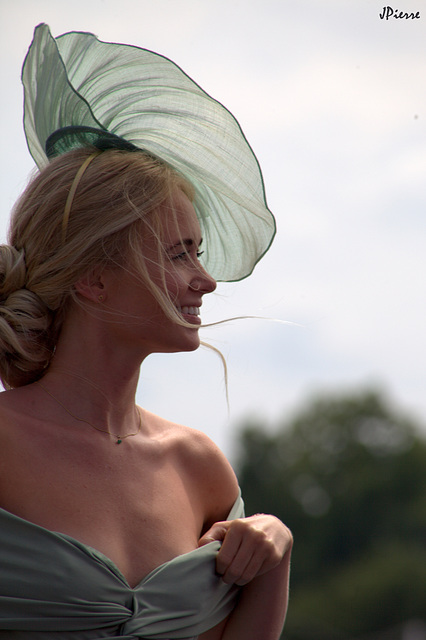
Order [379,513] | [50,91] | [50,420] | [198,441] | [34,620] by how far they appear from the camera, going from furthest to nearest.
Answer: [379,513] < [198,441] < [50,91] < [50,420] < [34,620]

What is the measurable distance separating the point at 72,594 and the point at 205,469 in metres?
0.76

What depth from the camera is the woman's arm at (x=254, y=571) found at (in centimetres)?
263

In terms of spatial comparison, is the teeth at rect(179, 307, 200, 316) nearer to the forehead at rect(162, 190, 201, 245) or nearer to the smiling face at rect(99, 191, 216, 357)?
the smiling face at rect(99, 191, 216, 357)

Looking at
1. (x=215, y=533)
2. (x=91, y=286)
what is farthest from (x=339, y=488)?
(x=91, y=286)

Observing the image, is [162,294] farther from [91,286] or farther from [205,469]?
[205,469]

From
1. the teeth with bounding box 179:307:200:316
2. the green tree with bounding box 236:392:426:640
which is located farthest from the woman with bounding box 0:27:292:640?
the green tree with bounding box 236:392:426:640

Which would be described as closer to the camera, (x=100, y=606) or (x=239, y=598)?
(x=100, y=606)

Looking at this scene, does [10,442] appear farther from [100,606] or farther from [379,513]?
[379,513]

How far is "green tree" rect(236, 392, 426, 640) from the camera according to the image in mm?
42625

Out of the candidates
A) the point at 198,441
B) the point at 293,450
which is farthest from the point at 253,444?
the point at 198,441

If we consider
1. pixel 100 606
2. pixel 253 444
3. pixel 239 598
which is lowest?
pixel 253 444

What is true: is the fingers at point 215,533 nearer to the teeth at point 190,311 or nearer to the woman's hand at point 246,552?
the woman's hand at point 246,552

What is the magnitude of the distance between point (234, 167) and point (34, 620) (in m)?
1.61

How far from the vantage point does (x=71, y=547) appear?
2332 millimetres
